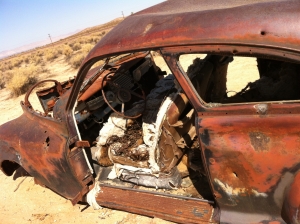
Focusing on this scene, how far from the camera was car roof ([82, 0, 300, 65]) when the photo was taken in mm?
1762

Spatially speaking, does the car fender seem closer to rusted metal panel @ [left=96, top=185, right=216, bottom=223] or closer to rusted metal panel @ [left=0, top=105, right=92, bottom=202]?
rusted metal panel @ [left=96, top=185, right=216, bottom=223]

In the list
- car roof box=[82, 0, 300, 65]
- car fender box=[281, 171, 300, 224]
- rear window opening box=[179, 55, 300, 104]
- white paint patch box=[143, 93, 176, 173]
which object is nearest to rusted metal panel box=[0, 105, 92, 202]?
white paint patch box=[143, 93, 176, 173]

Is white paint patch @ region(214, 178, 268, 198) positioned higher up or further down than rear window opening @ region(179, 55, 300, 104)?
further down

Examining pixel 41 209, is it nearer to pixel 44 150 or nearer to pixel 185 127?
pixel 44 150

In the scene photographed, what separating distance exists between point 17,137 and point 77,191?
1041mm

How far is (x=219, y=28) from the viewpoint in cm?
193

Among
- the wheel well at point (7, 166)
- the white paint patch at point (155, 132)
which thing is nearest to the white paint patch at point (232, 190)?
the white paint patch at point (155, 132)

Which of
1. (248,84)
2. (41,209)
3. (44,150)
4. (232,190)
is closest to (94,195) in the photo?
(44,150)

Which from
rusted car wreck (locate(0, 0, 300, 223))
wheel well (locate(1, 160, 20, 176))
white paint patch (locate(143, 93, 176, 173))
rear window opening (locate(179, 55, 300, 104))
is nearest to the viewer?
rusted car wreck (locate(0, 0, 300, 223))

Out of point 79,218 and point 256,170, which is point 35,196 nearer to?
point 79,218

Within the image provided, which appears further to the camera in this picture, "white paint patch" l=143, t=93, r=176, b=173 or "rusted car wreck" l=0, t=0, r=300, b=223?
"white paint patch" l=143, t=93, r=176, b=173

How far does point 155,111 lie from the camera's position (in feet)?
11.3

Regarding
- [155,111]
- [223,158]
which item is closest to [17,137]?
[155,111]

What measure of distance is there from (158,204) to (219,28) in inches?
66.9
